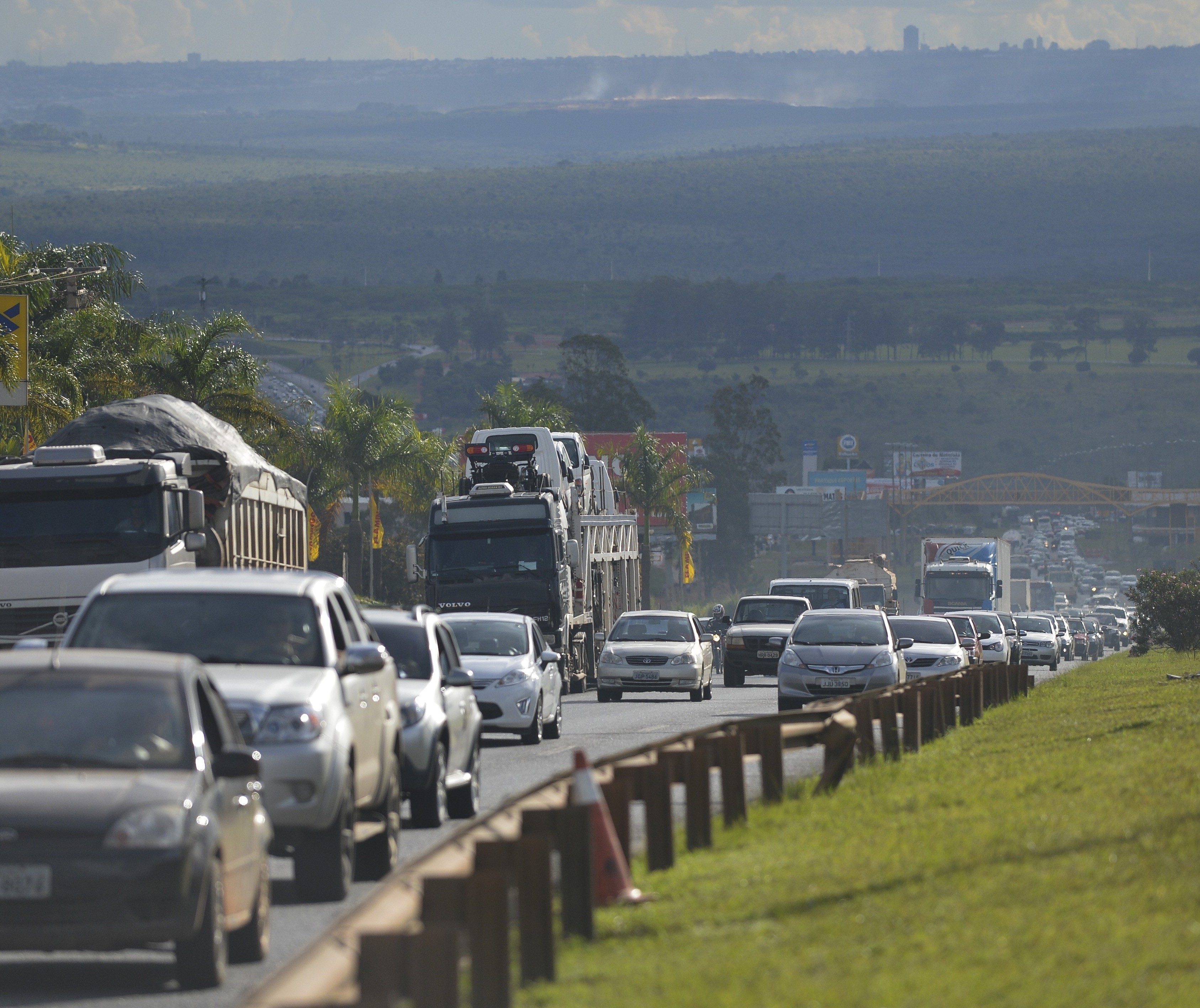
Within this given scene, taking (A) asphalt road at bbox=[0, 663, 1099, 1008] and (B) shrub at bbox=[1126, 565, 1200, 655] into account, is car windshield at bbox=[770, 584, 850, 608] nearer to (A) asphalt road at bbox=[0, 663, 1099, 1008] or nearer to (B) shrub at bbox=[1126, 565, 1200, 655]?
(B) shrub at bbox=[1126, 565, 1200, 655]

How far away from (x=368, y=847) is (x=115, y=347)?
133 ft

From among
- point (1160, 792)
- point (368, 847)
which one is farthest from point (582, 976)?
point (1160, 792)

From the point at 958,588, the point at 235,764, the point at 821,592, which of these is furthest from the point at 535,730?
the point at 958,588

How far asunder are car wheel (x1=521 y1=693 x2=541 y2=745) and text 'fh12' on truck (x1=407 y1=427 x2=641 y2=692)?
32.7 ft

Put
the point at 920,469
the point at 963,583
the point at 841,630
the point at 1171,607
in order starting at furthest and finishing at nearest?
the point at 920,469
the point at 963,583
the point at 1171,607
the point at 841,630

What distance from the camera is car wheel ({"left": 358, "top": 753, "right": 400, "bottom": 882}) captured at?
12.0m

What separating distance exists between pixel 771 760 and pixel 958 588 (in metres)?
58.9

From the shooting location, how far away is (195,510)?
75.6ft

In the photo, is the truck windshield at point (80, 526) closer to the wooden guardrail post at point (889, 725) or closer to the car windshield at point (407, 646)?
the car windshield at point (407, 646)

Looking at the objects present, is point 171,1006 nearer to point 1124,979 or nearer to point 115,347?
point 1124,979

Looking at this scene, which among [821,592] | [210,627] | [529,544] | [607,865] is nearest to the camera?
[607,865]

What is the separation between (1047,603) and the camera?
163m

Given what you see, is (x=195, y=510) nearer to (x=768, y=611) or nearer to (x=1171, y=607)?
(x=768, y=611)

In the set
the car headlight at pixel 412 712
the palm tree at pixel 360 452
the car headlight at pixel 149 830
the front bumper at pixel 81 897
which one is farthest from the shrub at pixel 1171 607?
the front bumper at pixel 81 897
